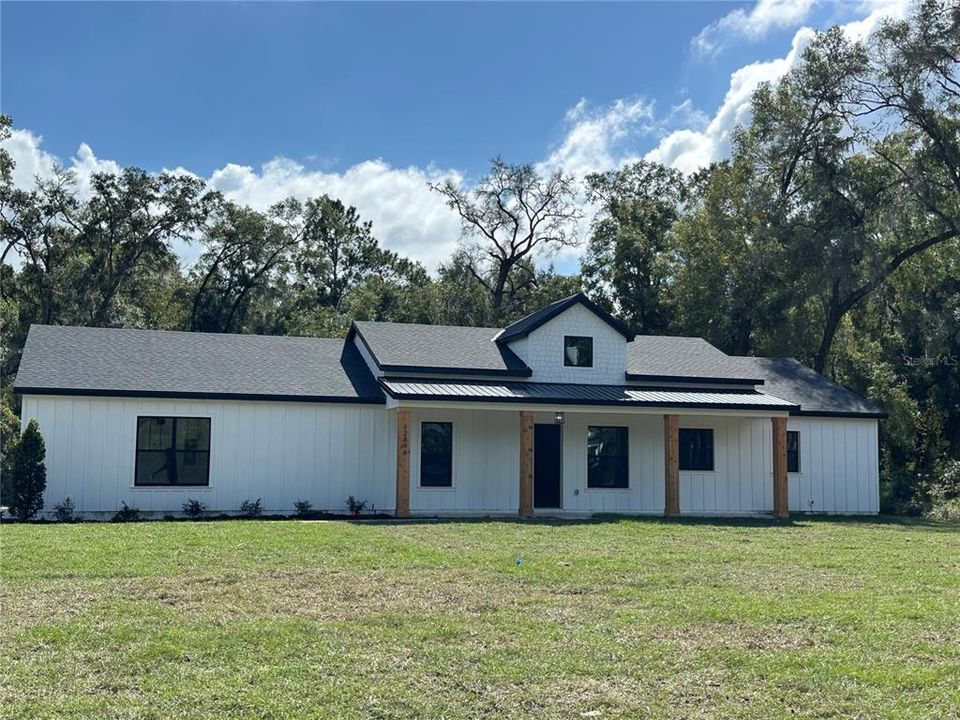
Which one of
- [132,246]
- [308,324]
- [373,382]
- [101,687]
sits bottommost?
[101,687]

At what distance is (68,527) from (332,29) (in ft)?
32.6

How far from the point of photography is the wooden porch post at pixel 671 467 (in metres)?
20.4

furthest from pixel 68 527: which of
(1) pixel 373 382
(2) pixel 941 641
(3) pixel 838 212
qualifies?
(3) pixel 838 212

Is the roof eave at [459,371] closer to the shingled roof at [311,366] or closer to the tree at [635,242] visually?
the shingled roof at [311,366]

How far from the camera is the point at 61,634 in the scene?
7414 millimetres

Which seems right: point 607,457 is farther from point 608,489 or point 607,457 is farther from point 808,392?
point 808,392

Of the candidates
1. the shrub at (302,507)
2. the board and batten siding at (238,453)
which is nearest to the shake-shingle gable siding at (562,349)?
the board and batten siding at (238,453)

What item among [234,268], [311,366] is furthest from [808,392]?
[234,268]

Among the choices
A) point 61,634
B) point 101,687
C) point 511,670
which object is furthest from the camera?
point 61,634

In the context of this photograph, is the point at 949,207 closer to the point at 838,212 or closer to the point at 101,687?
the point at 838,212

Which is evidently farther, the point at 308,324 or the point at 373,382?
the point at 308,324

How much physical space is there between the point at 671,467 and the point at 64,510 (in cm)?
1201

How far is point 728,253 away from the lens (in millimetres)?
34344

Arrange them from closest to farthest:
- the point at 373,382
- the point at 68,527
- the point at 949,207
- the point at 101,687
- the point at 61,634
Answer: the point at 101,687
the point at 61,634
the point at 68,527
the point at 373,382
the point at 949,207
